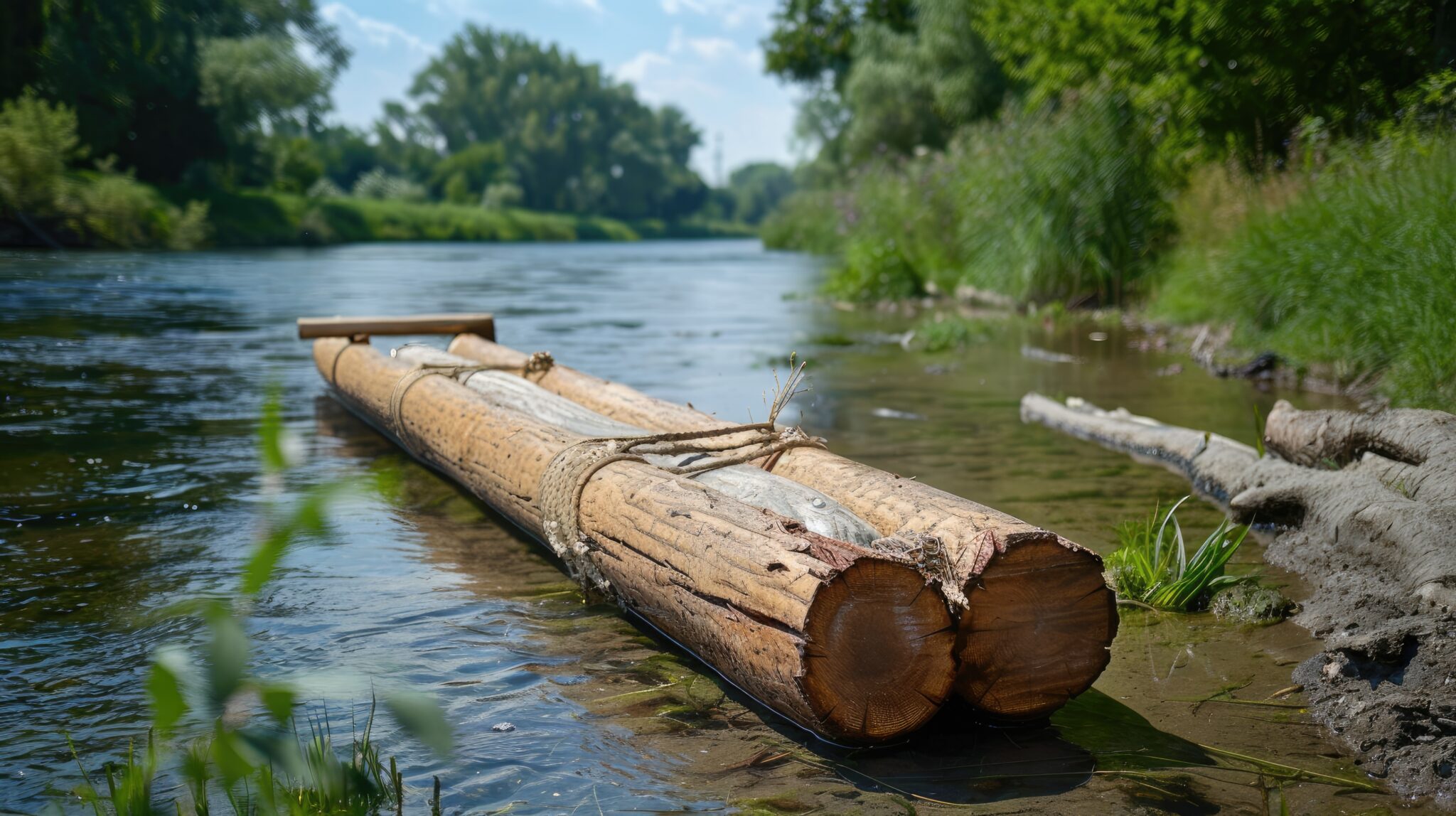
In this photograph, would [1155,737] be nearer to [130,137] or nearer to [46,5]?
[46,5]

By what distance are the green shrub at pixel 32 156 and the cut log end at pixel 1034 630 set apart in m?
28.4

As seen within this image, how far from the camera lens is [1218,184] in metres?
13.1

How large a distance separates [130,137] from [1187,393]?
128ft

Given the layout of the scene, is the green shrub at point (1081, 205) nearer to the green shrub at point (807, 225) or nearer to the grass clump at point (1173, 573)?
the green shrub at point (807, 225)

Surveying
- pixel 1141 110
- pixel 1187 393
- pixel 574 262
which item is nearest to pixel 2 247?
pixel 574 262

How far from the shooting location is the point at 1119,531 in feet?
16.3

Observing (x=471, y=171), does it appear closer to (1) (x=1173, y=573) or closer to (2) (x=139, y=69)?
(2) (x=139, y=69)

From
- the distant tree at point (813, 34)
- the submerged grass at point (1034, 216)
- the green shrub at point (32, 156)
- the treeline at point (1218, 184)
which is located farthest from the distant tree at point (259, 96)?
the submerged grass at point (1034, 216)

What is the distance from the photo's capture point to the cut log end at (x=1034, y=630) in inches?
129

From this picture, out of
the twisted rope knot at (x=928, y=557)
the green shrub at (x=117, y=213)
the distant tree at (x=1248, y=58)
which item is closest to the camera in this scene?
the twisted rope knot at (x=928, y=557)

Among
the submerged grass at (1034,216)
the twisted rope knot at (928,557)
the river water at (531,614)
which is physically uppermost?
the submerged grass at (1034,216)

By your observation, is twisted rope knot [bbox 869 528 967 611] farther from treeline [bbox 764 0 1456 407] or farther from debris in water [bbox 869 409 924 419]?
debris in water [bbox 869 409 924 419]

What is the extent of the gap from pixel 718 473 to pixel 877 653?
154 cm

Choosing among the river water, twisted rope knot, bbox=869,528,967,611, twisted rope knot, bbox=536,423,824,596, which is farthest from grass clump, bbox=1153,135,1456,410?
twisted rope knot, bbox=869,528,967,611
